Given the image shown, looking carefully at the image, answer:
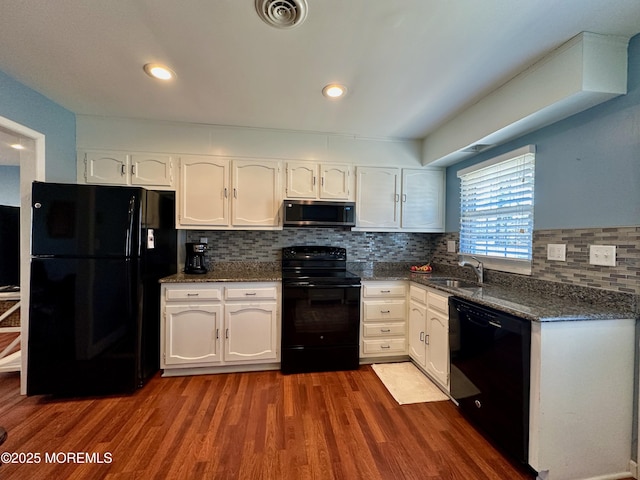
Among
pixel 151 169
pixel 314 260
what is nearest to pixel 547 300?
pixel 314 260

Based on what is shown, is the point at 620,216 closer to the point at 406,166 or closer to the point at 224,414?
the point at 406,166

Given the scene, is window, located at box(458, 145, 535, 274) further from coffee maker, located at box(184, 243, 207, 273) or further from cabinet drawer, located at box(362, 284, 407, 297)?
coffee maker, located at box(184, 243, 207, 273)

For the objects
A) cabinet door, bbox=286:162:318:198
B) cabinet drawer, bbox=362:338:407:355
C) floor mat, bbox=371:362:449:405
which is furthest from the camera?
cabinet door, bbox=286:162:318:198

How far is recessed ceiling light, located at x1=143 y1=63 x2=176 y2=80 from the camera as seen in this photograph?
172 centimetres

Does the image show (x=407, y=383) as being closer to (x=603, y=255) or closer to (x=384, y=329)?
(x=384, y=329)

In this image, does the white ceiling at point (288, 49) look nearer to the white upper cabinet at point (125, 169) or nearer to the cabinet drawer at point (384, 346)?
the white upper cabinet at point (125, 169)

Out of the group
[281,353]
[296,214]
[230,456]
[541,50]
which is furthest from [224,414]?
[541,50]

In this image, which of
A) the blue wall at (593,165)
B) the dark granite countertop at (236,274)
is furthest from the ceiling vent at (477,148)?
the dark granite countertop at (236,274)

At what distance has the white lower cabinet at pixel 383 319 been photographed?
2.62 meters

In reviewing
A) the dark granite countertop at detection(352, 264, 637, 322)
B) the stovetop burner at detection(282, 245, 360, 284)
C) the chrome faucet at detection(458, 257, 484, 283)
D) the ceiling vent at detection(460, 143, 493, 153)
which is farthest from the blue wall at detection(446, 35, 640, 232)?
the stovetop burner at detection(282, 245, 360, 284)

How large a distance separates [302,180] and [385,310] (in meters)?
1.56

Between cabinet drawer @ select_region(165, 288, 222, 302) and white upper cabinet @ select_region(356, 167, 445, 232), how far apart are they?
159 centimetres

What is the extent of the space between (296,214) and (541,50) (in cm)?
205

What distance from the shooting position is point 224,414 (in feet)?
6.31
